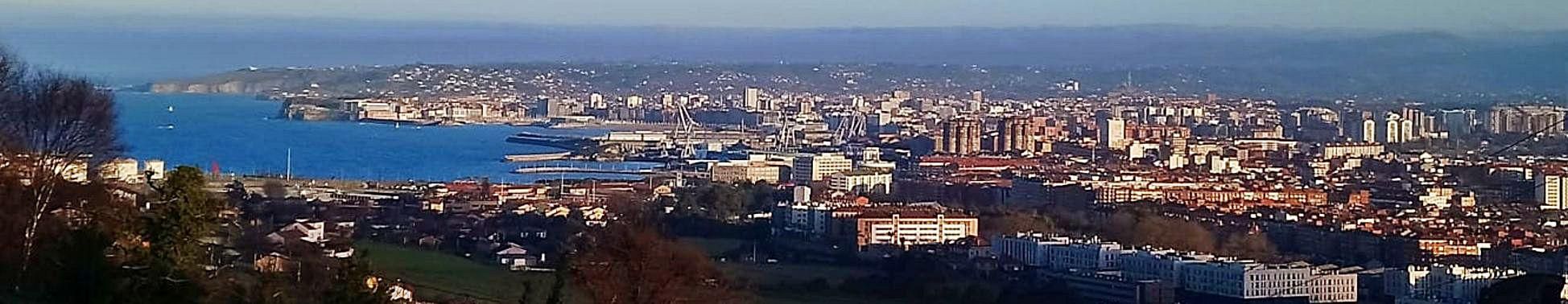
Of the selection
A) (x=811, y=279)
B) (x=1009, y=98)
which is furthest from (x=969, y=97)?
(x=811, y=279)

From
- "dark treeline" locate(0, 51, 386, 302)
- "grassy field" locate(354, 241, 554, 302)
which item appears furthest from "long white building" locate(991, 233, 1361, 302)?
"dark treeline" locate(0, 51, 386, 302)

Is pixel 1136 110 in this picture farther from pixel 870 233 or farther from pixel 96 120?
pixel 96 120

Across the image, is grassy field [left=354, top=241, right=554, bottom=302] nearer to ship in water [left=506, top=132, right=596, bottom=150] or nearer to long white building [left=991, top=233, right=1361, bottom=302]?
long white building [left=991, top=233, right=1361, bottom=302]

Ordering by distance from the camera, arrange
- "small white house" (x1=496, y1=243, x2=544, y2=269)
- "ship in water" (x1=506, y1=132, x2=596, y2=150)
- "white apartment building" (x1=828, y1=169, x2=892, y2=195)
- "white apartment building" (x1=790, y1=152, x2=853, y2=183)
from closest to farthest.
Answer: "small white house" (x1=496, y1=243, x2=544, y2=269), "white apartment building" (x1=828, y1=169, x2=892, y2=195), "white apartment building" (x1=790, y1=152, x2=853, y2=183), "ship in water" (x1=506, y1=132, x2=596, y2=150)

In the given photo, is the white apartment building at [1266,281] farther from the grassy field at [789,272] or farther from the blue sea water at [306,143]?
the blue sea water at [306,143]

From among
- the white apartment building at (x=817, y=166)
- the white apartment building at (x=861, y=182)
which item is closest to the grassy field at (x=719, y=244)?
the white apartment building at (x=861, y=182)

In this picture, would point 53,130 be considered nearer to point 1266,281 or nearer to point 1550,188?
point 1266,281

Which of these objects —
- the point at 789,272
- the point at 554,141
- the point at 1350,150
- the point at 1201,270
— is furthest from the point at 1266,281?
the point at 554,141
